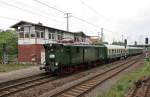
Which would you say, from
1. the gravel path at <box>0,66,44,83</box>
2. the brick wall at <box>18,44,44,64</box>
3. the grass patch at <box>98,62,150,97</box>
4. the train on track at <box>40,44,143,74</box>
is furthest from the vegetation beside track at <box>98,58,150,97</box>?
the brick wall at <box>18,44,44,64</box>

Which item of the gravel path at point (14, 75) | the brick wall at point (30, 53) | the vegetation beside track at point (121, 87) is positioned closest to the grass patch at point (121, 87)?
the vegetation beside track at point (121, 87)

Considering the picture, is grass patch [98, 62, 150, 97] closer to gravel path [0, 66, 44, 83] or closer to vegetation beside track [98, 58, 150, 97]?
vegetation beside track [98, 58, 150, 97]

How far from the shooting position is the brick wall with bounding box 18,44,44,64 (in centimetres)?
3738

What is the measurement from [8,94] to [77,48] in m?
12.5

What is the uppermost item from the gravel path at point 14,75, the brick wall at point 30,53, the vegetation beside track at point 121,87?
the brick wall at point 30,53

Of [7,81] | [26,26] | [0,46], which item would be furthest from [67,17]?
[7,81]

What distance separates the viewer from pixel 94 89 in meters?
17.6

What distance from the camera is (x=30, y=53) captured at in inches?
1490

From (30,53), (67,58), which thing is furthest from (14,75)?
(30,53)

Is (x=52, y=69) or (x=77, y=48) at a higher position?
(x=77, y=48)

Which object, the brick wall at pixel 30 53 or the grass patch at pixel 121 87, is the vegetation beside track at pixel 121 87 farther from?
the brick wall at pixel 30 53

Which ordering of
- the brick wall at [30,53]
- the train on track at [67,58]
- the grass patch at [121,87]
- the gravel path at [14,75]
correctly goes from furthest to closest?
the brick wall at [30,53] → the train on track at [67,58] → the gravel path at [14,75] → the grass patch at [121,87]

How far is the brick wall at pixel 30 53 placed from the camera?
37.4 metres

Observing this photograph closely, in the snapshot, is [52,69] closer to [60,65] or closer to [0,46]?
[60,65]
